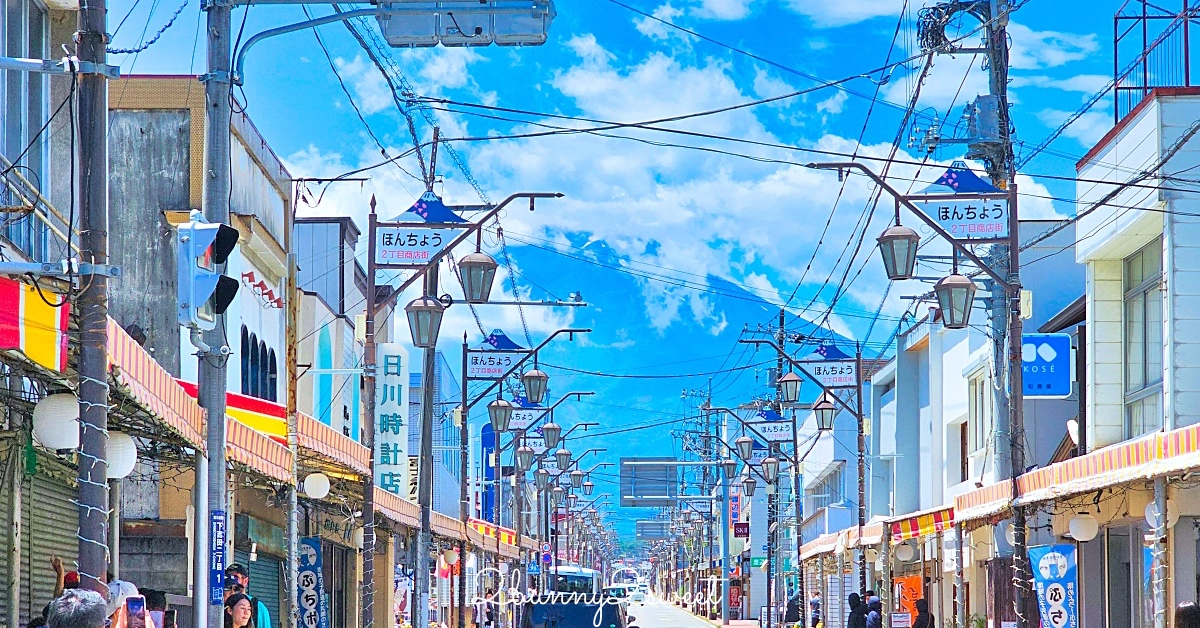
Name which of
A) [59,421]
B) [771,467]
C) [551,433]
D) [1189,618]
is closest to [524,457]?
[551,433]

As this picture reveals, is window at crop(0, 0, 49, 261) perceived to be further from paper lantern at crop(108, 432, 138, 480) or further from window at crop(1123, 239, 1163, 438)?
window at crop(1123, 239, 1163, 438)

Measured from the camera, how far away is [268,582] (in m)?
28.5

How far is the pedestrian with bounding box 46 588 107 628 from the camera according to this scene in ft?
26.0

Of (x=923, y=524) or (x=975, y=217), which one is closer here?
(x=975, y=217)

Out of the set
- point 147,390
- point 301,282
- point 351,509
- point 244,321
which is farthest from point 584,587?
point 147,390

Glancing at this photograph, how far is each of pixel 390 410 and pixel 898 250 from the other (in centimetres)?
2028

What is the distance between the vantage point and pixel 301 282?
40750 mm

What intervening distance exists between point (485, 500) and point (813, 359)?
55364 millimetres

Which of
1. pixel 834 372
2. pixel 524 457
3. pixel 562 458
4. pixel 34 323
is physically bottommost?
pixel 524 457

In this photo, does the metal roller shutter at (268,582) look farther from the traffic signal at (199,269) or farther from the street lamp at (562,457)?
the street lamp at (562,457)

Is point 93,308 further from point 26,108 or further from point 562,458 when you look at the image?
point 562,458

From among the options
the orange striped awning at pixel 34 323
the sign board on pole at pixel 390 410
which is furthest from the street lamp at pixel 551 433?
the orange striped awning at pixel 34 323

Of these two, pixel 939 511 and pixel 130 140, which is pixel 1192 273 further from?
pixel 130 140

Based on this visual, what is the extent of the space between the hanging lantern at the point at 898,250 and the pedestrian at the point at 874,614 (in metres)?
10.2
